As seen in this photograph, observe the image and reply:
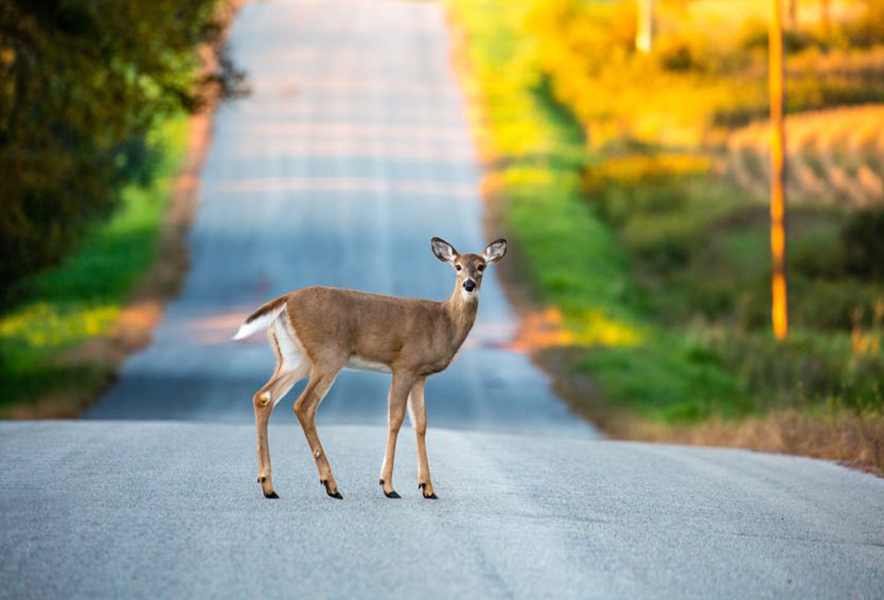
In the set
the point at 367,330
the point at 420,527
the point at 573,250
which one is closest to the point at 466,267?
the point at 367,330

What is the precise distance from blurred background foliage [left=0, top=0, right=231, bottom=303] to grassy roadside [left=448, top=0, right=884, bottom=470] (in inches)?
367

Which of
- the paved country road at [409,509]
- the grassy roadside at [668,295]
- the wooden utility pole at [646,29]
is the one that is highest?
the wooden utility pole at [646,29]

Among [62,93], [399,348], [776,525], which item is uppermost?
[62,93]

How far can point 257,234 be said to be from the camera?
152ft

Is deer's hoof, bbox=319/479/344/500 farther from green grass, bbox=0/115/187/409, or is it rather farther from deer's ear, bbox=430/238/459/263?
green grass, bbox=0/115/187/409

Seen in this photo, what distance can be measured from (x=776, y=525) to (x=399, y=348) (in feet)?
9.75

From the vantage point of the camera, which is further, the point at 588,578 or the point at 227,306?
the point at 227,306

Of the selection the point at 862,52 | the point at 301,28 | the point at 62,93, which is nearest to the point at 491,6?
the point at 301,28

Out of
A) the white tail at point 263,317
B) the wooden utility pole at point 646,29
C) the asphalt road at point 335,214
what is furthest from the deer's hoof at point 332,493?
the wooden utility pole at point 646,29

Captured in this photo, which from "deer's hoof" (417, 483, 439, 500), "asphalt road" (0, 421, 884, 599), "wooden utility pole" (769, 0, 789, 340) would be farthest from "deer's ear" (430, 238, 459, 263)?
"wooden utility pole" (769, 0, 789, 340)

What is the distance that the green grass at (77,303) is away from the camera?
29.9 metres

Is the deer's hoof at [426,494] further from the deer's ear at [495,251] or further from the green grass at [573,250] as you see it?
the green grass at [573,250]

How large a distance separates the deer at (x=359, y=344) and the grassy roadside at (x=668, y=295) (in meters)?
6.57

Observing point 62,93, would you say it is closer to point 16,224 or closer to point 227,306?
point 16,224
